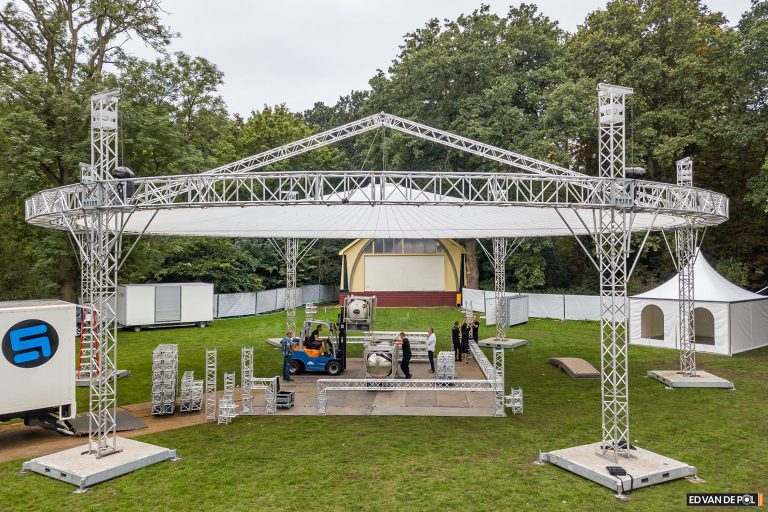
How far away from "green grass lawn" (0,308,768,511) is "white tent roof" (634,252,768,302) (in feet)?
16.6

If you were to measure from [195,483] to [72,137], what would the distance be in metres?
18.0

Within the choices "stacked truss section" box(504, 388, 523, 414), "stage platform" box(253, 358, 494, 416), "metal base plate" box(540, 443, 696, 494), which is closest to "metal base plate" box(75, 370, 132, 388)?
"stage platform" box(253, 358, 494, 416)

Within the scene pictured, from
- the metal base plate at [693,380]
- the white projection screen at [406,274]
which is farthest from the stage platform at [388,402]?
the white projection screen at [406,274]

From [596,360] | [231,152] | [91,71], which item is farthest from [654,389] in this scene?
[231,152]

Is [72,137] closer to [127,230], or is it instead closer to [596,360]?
[127,230]

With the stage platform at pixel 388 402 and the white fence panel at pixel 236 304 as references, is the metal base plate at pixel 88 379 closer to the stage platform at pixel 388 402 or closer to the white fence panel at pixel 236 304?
the stage platform at pixel 388 402

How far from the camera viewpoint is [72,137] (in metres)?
20.8

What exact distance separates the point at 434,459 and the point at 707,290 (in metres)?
16.2

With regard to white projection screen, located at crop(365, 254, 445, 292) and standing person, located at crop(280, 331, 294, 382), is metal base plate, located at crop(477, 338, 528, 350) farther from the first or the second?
white projection screen, located at crop(365, 254, 445, 292)

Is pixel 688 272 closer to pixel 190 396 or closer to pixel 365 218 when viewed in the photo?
pixel 365 218

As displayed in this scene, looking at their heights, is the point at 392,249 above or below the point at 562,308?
above

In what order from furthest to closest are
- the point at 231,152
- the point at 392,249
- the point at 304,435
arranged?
the point at 392,249
the point at 231,152
the point at 304,435

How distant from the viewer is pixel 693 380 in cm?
1481

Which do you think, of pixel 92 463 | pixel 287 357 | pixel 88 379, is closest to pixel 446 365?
pixel 287 357
